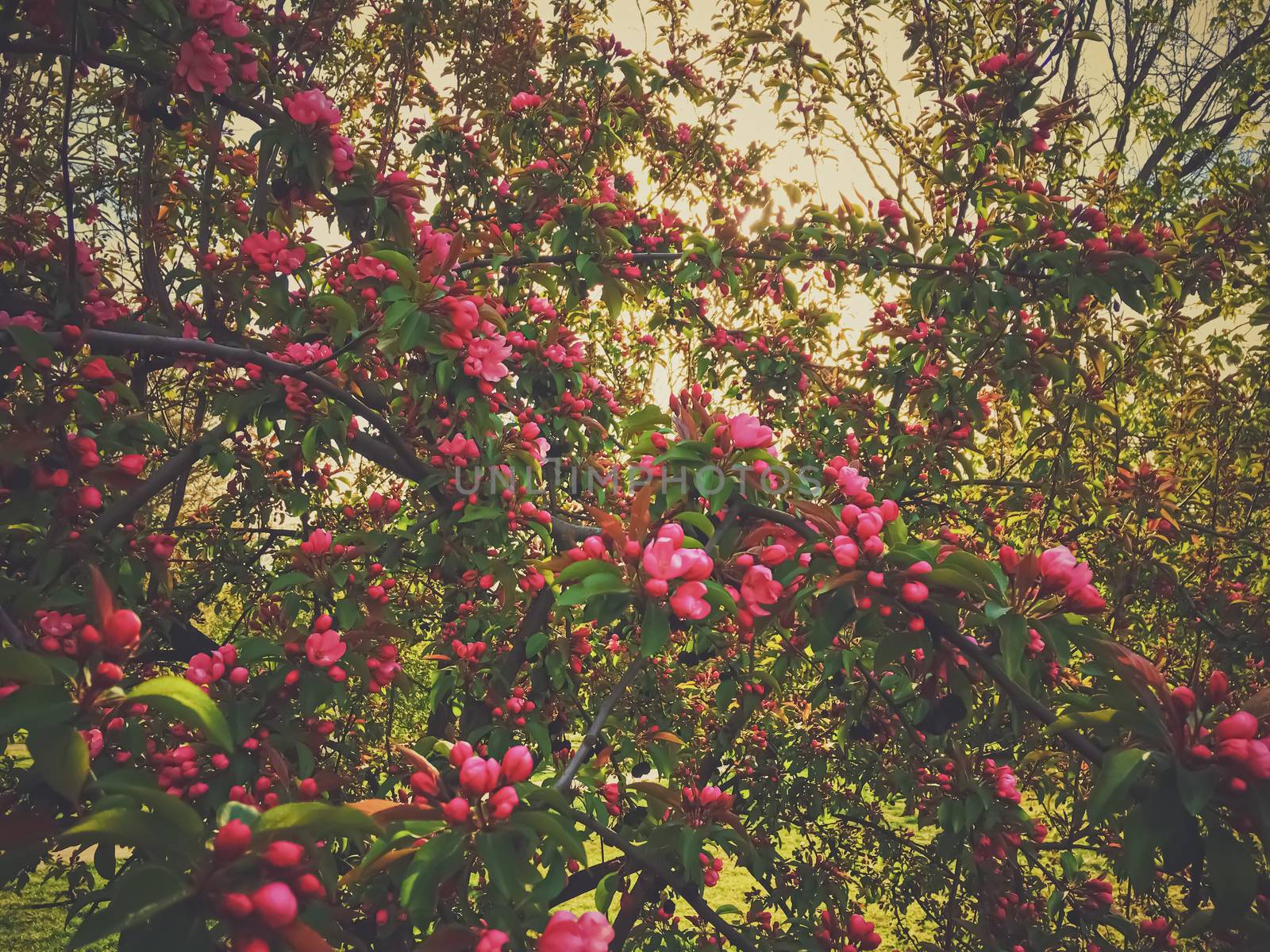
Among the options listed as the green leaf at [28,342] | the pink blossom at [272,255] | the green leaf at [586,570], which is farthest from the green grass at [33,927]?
the green leaf at [586,570]

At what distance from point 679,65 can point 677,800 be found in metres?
3.23

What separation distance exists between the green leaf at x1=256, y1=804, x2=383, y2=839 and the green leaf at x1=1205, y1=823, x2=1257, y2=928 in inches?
46.4

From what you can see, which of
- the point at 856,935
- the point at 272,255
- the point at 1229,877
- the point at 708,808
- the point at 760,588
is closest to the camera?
the point at 1229,877

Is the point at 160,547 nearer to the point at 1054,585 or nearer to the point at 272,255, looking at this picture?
the point at 272,255

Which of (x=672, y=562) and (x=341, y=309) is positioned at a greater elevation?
(x=341, y=309)

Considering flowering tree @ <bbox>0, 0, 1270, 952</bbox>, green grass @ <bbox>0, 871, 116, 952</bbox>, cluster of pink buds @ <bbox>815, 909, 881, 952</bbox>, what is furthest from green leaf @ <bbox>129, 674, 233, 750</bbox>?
green grass @ <bbox>0, 871, 116, 952</bbox>

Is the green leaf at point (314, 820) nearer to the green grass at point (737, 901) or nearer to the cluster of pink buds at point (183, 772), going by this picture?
the cluster of pink buds at point (183, 772)

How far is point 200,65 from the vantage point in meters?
1.66

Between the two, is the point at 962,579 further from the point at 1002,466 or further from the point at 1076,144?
the point at 1002,466

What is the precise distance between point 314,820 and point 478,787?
276 mm

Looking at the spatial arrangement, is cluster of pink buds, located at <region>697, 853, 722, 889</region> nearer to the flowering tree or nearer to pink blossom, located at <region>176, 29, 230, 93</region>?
the flowering tree

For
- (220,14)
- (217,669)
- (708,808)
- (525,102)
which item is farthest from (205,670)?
(525,102)

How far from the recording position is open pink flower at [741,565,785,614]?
1.36 metres

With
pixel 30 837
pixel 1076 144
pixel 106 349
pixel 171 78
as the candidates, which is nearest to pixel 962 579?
pixel 30 837
